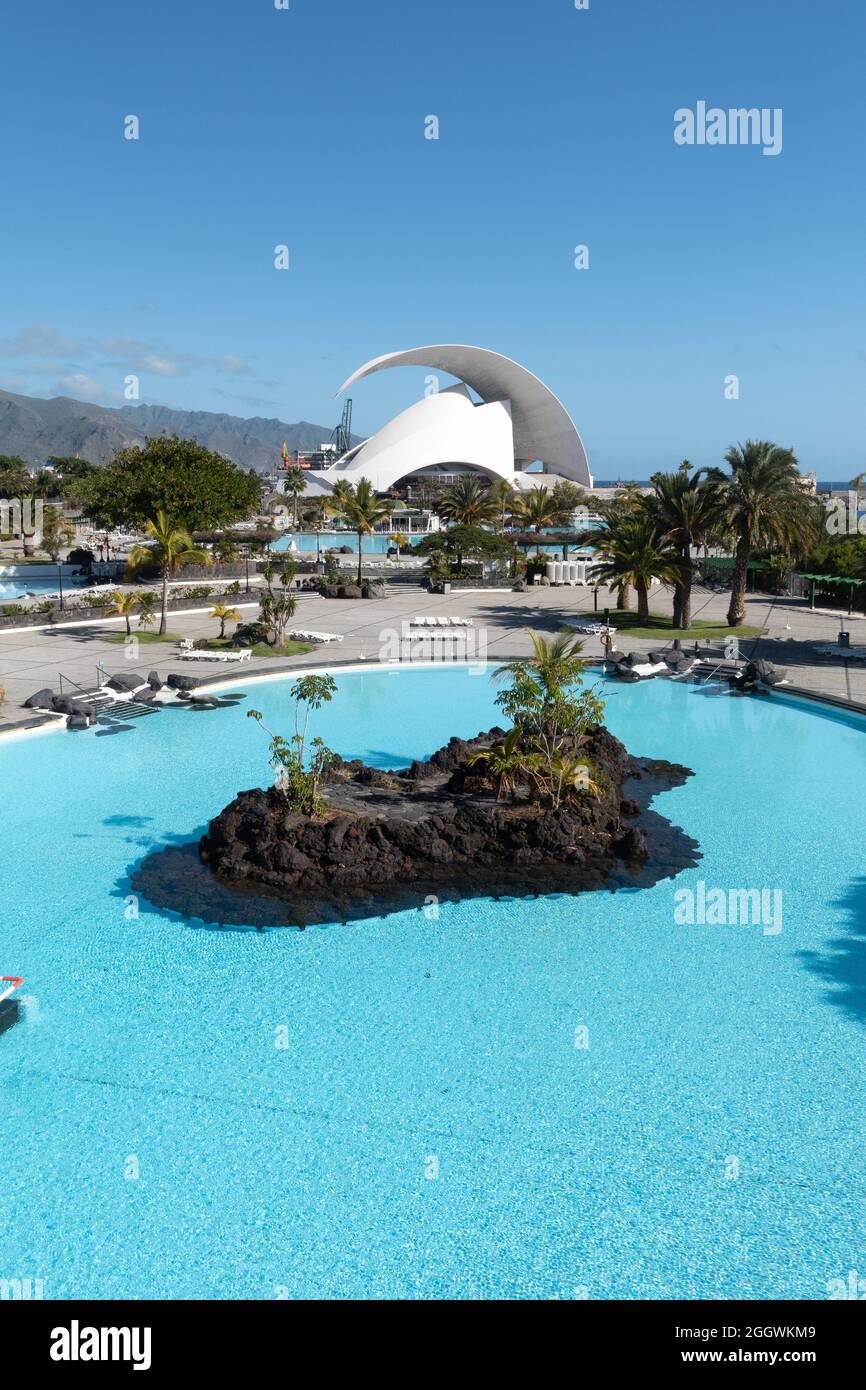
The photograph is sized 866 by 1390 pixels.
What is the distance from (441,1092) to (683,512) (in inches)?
931

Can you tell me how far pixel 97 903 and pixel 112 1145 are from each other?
4.54 metres

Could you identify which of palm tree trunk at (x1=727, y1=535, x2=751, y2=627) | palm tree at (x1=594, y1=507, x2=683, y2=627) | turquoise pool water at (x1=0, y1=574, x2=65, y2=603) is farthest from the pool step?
turquoise pool water at (x1=0, y1=574, x2=65, y2=603)

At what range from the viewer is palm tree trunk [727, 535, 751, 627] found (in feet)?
95.3

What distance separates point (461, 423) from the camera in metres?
91.6

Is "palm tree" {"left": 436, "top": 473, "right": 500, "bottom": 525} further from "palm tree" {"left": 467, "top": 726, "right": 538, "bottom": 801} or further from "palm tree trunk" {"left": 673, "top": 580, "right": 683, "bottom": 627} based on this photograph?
"palm tree" {"left": 467, "top": 726, "right": 538, "bottom": 801}

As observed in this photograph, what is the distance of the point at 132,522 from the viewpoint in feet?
105

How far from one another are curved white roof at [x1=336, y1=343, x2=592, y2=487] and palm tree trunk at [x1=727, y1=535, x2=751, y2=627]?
6325cm

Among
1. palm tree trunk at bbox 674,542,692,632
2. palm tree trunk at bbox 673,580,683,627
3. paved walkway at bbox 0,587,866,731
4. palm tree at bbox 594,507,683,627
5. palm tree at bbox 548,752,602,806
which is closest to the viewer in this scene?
palm tree at bbox 548,752,602,806
